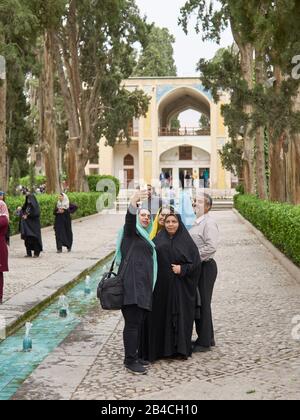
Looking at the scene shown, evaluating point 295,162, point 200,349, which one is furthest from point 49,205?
point 200,349

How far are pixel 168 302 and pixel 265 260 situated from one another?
8168mm

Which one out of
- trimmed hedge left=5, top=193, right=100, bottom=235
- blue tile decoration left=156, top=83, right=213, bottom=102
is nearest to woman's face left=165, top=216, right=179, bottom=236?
trimmed hedge left=5, top=193, right=100, bottom=235

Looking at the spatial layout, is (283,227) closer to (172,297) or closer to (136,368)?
(172,297)

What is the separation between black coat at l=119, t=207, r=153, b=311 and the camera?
5.51m

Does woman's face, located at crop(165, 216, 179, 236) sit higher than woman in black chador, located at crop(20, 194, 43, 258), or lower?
higher

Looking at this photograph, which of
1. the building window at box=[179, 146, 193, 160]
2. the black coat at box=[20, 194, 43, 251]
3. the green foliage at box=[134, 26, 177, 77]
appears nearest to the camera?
the black coat at box=[20, 194, 43, 251]

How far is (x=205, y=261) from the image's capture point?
21.1ft

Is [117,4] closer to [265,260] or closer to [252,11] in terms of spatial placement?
[252,11]

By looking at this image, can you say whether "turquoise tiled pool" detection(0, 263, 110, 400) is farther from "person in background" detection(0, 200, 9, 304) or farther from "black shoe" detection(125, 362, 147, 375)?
"black shoe" detection(125, 362, 147, 375)

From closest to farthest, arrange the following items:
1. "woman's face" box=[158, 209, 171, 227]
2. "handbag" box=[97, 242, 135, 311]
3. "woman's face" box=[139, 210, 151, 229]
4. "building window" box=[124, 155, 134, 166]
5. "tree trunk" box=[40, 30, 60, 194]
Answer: "handbag" box=[97, 242, 135, 311], "woman's face" box=[139, 210, 151, 229], "woman's face" box=[158, 209, 171, 227], "tree trunk" box=[40, 30, 60, 194], "building window" box=[124, 155, 134, 166]

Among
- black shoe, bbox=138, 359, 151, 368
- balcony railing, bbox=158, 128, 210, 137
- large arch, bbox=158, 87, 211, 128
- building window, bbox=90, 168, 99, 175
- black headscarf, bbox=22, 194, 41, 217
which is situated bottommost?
black shoe, bbox=138, 359, 151, 368

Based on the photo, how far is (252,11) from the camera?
44.8 ft

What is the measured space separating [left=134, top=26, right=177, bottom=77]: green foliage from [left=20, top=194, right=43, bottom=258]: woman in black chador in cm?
4453

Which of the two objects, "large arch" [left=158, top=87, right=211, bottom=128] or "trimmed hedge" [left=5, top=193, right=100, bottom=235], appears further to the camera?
"large arch" [left=158, top=87, right=211, bottom=128]
